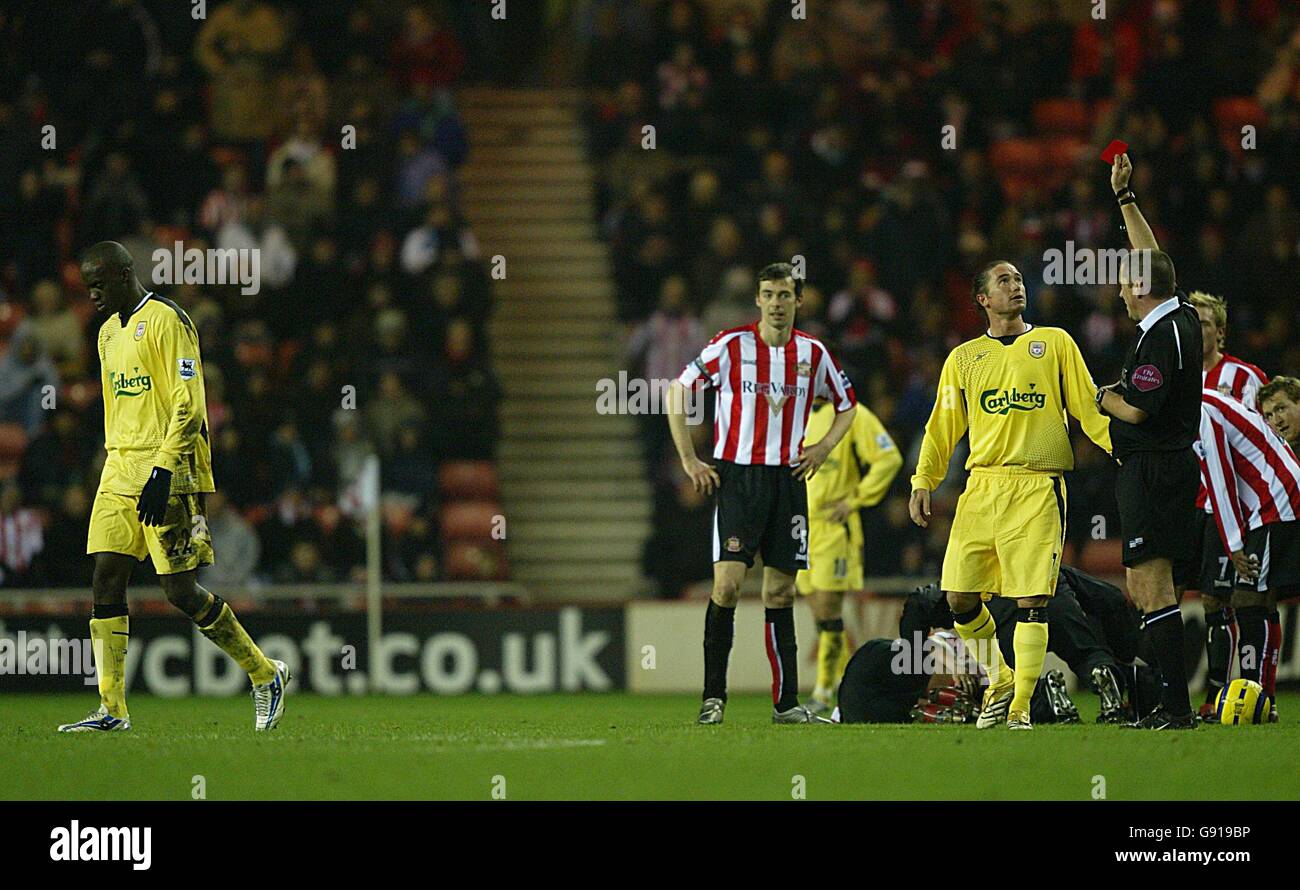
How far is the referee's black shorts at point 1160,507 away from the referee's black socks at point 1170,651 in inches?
10.5

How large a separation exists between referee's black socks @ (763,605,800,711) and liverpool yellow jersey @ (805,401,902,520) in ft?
5.87

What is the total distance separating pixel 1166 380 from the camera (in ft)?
29.3

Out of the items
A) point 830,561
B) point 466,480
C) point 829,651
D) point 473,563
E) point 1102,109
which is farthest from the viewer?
point 1102,109

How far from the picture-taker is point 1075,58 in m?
20.2

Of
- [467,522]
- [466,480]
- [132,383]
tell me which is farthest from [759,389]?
[466,480]

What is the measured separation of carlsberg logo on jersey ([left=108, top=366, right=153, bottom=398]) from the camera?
9305mm

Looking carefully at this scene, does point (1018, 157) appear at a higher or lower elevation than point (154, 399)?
higher

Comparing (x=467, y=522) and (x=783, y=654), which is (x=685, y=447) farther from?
(x=467, y=522)

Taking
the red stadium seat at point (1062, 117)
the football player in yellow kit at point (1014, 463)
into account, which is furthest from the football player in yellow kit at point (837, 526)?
the red stadium seat at point (1062, 117)

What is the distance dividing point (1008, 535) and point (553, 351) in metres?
10.4

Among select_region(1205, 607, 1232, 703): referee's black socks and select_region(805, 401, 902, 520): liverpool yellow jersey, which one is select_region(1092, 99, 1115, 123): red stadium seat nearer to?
select_region(805, 401, 902, 520): liverpool yellow jersey

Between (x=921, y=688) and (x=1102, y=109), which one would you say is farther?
(x=1102, y=109)

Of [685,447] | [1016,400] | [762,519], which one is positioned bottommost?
[762,519]

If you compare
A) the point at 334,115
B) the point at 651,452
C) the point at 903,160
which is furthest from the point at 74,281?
the point at 903,160
